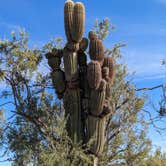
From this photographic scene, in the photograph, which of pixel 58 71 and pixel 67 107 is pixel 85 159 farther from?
pixel 58 71

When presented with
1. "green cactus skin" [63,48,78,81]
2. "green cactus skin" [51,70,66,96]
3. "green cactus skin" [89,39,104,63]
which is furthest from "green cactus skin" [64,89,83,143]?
"green cactus skin" [89,39,104,63]

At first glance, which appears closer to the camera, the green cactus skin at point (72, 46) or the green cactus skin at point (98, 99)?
the green cactus skin at point (98, 99)

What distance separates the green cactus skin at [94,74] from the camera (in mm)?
11727

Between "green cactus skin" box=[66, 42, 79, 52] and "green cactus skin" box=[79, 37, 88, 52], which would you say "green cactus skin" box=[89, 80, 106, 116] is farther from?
"green cactus skin" box=[79, 37, 88, 52]

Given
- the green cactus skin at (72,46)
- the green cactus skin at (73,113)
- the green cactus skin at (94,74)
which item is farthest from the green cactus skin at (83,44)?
the green cactus skin at (73,113)

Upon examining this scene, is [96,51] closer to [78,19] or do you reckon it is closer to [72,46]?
[72,46]

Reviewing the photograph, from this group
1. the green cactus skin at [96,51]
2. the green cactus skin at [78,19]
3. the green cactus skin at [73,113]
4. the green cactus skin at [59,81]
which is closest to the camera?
the green cactus skin at [73,113]

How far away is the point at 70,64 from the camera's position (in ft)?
40.3

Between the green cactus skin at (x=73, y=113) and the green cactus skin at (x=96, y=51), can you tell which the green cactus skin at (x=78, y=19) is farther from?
the green cactus skin at (x=73, y=113)

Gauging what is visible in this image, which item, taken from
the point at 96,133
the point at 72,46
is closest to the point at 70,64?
the point at 72,46

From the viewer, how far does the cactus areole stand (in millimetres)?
11789

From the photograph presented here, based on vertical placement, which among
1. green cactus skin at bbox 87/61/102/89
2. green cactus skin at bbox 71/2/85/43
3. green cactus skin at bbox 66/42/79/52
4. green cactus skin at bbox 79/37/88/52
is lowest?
green cactus skin at bbox 87/61/102/89

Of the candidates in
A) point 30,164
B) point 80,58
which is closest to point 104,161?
point 30,164

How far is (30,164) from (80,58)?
3.26 meters
